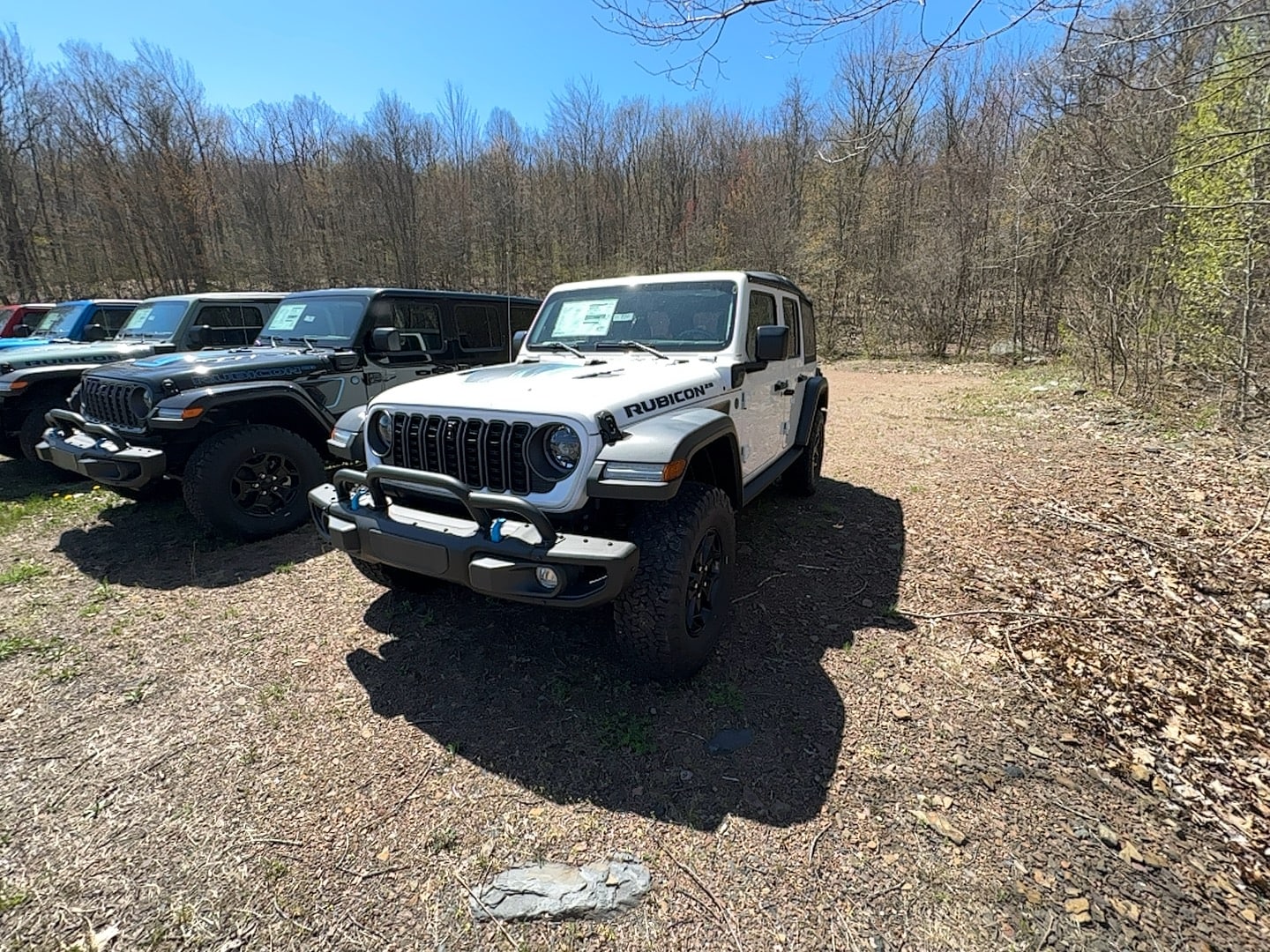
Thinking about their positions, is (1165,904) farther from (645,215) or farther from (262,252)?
(262,252)

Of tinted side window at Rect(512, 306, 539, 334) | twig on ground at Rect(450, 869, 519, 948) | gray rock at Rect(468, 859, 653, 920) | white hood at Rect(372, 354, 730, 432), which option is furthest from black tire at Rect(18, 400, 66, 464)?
gray rock at Rect(468, 859, 653, 920)

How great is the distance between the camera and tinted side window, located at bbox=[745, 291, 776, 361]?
3.60 meters

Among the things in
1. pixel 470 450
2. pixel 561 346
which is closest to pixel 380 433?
pixel 470 450

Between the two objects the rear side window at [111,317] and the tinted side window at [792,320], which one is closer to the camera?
the tinted side window at [792,320]

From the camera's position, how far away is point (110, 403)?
4234 millimetres

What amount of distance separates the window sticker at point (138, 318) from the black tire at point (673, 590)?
7.95 metres

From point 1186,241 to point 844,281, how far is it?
14642 mm

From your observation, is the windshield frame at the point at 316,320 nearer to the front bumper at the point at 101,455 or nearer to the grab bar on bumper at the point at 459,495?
the front bumper at the point at 101,455

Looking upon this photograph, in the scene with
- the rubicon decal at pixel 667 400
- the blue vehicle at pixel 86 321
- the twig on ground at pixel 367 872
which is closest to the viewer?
the twig on ground at pixel 367 872

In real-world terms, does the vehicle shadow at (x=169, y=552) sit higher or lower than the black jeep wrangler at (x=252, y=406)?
lower

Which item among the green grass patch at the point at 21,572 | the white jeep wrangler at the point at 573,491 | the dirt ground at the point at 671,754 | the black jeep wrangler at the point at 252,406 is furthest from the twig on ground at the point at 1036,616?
the green grass patch at the point at 21,572

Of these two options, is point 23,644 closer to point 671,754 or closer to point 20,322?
point 671,754

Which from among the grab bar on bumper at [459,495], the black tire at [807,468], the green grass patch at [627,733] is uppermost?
the grab bar on bumper at [459,495]

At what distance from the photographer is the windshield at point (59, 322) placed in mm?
8188
